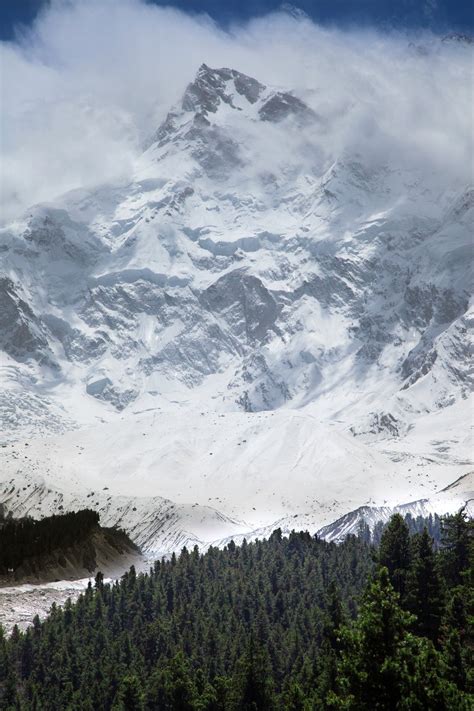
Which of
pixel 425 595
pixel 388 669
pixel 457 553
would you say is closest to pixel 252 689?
pixel 425 595

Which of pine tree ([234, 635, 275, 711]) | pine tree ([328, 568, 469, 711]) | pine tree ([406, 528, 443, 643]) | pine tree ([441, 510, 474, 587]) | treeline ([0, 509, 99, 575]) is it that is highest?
treeline ([0, 509, 99, 575])

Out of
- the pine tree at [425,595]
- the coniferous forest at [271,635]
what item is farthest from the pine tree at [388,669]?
the pine tree at [425,595]

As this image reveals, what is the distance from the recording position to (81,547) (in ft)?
602

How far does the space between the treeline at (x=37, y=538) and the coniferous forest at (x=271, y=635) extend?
2083cm

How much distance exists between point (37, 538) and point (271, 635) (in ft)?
224

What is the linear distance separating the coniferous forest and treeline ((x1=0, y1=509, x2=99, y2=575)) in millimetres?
20830

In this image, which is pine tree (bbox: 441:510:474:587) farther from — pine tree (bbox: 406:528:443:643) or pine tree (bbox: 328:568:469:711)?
pine tree (bbox: 328:568:469:711)

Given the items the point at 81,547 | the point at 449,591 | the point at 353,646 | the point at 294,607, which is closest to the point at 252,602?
the point at 294,607

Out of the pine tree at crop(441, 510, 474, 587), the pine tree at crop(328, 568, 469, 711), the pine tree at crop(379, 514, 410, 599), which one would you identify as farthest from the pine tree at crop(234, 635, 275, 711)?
the pine tree at crop(328, 568, 469, 711)

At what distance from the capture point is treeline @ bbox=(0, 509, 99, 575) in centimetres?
16443

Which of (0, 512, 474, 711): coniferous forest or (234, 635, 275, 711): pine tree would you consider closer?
(0, 512, 474, 711): coniferous forest

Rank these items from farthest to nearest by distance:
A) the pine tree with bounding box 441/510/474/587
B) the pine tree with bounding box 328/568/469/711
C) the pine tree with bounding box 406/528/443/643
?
the pine tree with bounding box 441/510/474/587 → the pine tree with bounding box 406/528/443/643 → the pine tree with bounding box 328/568/469/711

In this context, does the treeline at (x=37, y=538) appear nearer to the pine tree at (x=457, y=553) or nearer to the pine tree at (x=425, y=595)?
the pine tree at (x=457, y=553)

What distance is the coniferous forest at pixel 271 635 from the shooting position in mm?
42969
